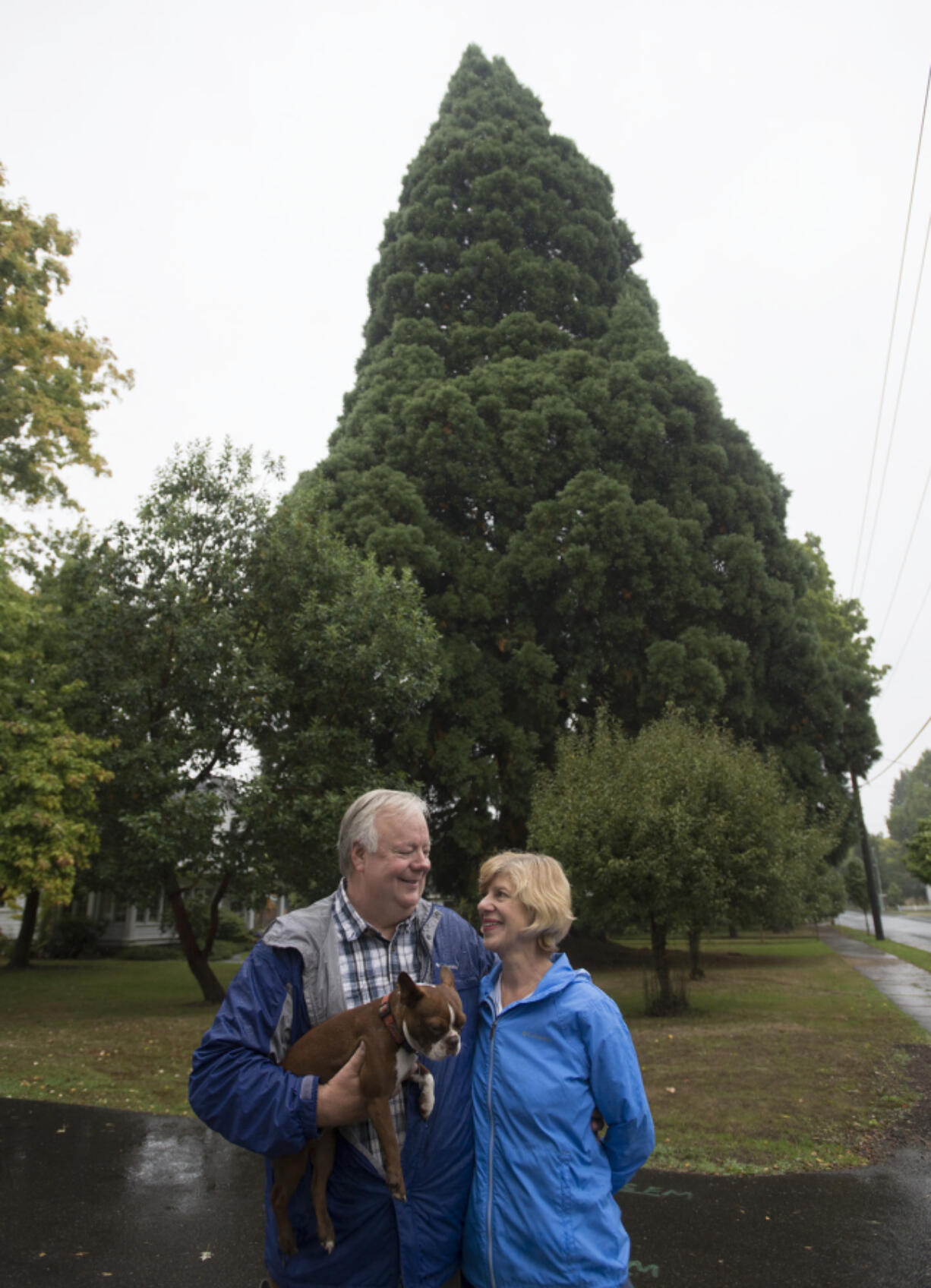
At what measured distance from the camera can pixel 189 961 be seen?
54.3 ft

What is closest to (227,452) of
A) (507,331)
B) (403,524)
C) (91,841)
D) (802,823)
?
(403,524)

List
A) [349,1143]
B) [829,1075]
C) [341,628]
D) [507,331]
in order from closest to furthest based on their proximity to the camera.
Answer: [349,1143] < [829,1075] < [341,628] < [507,331]

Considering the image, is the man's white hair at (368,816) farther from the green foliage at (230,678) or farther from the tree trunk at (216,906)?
the tree trunk at (216,906)

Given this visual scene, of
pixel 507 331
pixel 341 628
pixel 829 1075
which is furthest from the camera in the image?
pixel 507 331

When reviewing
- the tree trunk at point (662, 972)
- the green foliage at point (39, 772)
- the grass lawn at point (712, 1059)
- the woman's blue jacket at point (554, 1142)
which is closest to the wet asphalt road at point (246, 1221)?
the grass lawn at point (712, 1059)

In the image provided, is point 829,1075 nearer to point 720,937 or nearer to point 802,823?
point 802,823

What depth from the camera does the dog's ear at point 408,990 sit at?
2086 mm

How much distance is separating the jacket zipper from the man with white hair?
0.28ft

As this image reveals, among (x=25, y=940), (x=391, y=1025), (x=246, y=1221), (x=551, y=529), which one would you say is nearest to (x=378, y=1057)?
(x=391, y=1025)

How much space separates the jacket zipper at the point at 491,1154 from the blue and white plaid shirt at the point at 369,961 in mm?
239

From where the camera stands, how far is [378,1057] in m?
2.13

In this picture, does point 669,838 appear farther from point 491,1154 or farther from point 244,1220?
point 491,1154

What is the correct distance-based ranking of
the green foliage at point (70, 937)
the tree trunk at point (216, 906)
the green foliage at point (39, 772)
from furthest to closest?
the green foliage at point (70, 937), the tree trunk at point (216, 906), the green foliage at point (39, 772)

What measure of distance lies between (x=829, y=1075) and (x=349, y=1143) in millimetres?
9345
